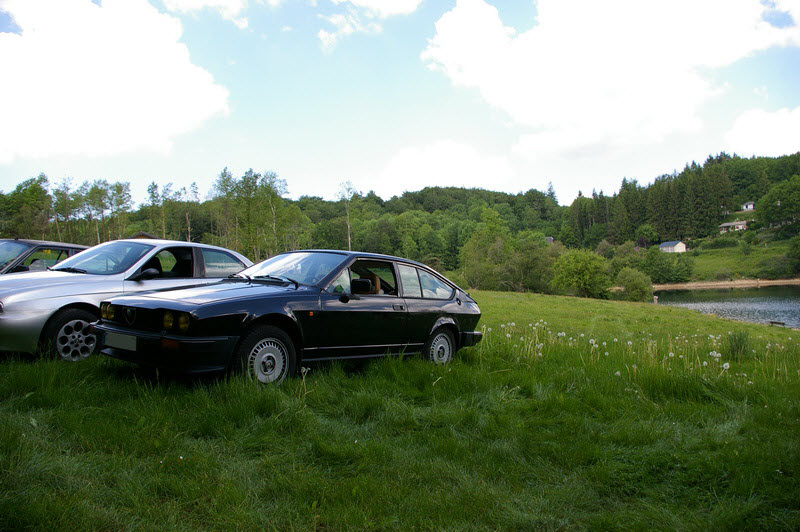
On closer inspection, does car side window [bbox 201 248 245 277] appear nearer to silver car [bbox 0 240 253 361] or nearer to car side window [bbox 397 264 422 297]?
silver car [bbox 0 240 253 361]

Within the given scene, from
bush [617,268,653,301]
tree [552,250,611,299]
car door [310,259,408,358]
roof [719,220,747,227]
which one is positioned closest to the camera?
car door [310,259,408,358]

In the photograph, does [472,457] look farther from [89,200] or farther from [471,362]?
[89,200]

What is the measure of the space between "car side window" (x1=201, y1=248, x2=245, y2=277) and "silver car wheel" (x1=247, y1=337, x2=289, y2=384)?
2.91 m

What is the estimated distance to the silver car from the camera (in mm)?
5637

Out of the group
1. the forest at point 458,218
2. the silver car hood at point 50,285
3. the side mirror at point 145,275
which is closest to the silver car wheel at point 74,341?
the silver car hood at point 50,285

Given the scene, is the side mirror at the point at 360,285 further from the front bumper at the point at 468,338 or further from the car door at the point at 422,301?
the front bumper at the point at 468,338

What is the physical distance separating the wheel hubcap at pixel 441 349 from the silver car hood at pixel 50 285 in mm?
4300

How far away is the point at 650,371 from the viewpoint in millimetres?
5887

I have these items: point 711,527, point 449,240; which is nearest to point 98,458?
point 711,527

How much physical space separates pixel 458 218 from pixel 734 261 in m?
65.2

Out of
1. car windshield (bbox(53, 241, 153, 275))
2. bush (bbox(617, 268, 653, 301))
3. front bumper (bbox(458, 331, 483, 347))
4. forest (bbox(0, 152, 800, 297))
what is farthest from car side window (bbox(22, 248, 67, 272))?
bush (bbox(617, 268, 653, 301))

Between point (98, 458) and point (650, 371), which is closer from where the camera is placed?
point (98, 458)

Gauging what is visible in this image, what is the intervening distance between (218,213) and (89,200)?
17.7 m

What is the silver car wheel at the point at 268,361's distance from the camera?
4879mm
